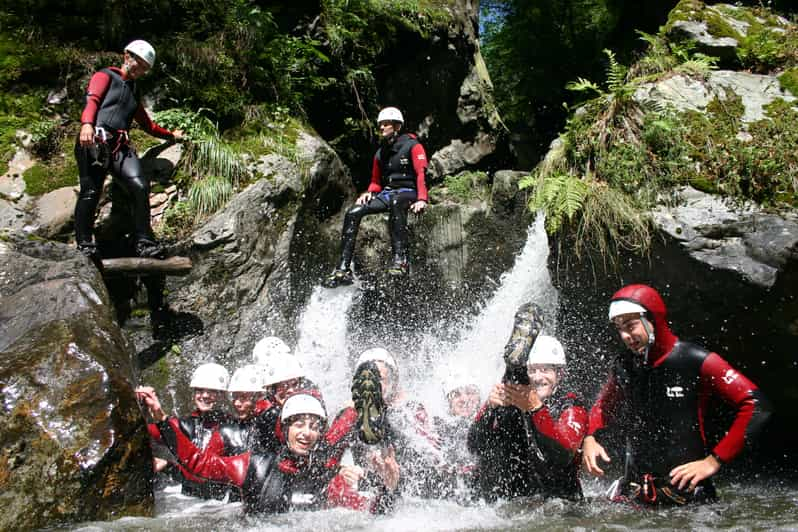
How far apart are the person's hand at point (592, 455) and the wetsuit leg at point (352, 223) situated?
13.1 feet

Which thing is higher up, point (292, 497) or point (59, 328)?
point (59, 328)

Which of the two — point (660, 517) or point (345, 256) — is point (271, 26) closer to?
point (345, 256)

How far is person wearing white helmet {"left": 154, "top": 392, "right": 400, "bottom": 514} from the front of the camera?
4141mm

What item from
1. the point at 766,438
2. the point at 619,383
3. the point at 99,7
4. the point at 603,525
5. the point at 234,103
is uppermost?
the point at 99,7

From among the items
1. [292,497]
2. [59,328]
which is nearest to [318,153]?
[59,328]

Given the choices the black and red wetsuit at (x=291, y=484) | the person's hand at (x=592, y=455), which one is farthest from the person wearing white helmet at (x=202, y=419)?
the person's hand at (x=592, y=455)

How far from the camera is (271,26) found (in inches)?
372

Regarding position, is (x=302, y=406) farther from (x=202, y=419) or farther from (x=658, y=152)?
(x=658, y=152)

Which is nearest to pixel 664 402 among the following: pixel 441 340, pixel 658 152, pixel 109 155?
pixel 658 152

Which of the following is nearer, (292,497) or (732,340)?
(292,497)

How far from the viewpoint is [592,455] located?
404cm

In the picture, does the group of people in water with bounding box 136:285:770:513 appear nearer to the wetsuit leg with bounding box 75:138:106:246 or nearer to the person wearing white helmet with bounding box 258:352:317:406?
the person wearing white helmet with bounding box 258:352:317:406

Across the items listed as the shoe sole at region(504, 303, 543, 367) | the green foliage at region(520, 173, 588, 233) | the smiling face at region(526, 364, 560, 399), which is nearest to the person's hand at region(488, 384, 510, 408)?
the shoe sole at region(504, 303, 543, 367)

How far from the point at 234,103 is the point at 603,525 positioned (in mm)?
7200
